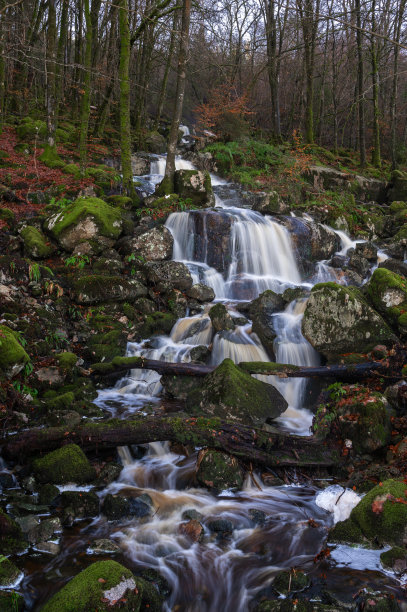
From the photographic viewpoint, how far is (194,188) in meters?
13.6

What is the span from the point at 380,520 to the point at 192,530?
1.86 m

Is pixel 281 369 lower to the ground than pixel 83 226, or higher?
lower

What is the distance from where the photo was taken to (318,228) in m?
13.2

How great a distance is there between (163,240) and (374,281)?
17.3 ft

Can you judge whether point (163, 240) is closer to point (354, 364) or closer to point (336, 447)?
point (354, 364)

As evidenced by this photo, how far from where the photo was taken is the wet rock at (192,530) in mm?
4383

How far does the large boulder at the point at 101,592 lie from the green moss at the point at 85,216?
8431 mm

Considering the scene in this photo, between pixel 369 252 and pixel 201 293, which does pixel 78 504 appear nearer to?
pixel 201 293

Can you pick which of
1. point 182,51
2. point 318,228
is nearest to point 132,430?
point 318,228

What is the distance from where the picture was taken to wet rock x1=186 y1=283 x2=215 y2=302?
10203mm

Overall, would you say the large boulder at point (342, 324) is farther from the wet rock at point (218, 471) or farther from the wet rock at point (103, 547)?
the wet rock at point (103, 547)

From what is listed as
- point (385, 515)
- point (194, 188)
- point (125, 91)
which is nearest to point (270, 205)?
point (194, 188)

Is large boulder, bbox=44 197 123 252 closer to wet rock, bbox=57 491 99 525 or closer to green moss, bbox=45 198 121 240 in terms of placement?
green moss, bbox=45 198 121 240

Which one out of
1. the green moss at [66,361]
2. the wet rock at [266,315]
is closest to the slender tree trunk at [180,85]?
the wet rock at [266,315]
